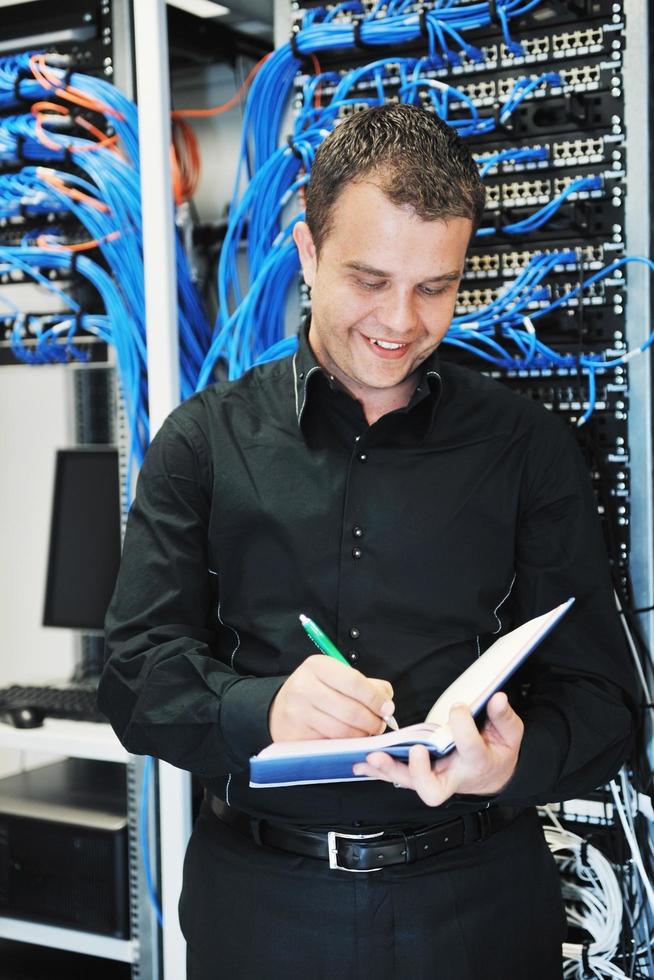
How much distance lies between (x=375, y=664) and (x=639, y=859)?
681 mm

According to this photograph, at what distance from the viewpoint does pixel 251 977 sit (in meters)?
1.44

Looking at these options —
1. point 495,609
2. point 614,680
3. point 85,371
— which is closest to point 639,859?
point 614,680

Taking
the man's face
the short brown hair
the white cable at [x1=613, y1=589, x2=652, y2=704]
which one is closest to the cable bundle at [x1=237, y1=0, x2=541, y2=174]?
the short brown hair

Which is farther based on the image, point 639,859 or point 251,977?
point 639,859

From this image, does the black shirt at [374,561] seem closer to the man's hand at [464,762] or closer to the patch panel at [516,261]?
the man's hand at [464,762]

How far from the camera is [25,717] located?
2.20 metres

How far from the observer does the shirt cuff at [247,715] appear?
1.28m

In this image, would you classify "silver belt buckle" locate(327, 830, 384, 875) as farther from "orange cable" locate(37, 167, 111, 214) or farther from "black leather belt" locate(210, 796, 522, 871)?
"orange cable" locate(37, 167, 111, 214)

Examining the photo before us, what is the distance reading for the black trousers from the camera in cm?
140

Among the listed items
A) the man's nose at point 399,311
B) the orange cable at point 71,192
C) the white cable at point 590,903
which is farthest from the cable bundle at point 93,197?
the white cable at point 590,903

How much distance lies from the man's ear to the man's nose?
153 mm

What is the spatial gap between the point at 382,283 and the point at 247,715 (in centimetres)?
57

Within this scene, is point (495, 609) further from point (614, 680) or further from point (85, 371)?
point (85, 371)

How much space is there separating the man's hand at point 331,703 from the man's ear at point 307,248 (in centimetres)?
57
